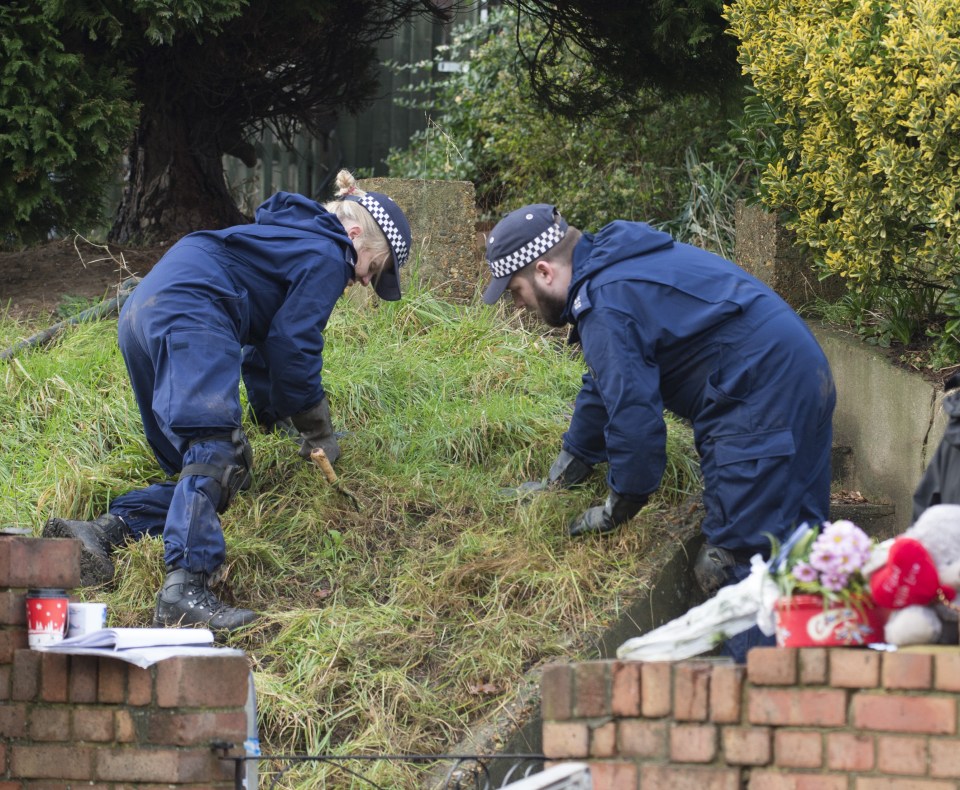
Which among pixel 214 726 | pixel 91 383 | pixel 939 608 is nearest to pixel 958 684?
pixel 939 608

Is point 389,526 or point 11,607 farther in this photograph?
point 389,526

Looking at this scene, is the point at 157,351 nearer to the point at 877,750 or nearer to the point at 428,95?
the point at 877,750

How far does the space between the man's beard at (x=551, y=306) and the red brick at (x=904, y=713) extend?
2228 millimetres

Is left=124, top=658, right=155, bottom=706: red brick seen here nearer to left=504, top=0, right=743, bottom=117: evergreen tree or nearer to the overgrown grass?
the overgrown grass

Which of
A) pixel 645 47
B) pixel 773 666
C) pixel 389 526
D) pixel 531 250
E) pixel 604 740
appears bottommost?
pixel 389 526

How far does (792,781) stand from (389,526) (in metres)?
2.64

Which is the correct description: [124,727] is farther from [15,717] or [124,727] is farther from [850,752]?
[850,752]

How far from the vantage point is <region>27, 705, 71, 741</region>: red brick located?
296cm

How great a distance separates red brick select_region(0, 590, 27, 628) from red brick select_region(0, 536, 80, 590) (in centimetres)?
2

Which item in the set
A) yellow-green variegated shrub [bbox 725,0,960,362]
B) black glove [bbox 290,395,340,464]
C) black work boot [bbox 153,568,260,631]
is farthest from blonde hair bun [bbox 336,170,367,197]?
yellow-green variegated shrub [bbox 725,0,960,362]

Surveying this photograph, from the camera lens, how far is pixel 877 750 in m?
2.35

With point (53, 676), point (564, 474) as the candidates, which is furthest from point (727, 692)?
point (564, 474)

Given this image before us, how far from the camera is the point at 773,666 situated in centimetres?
242

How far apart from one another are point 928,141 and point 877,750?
2.82 metres
